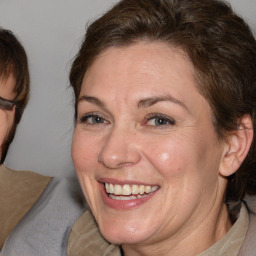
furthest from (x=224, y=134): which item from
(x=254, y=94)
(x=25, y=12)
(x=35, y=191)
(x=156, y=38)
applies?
(x=25, y=12)

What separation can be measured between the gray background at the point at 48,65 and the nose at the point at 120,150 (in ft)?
1.47

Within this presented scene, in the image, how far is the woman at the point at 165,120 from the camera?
110 centimetres

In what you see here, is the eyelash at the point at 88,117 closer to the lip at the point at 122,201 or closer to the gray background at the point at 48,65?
the lip at the point at 122,201

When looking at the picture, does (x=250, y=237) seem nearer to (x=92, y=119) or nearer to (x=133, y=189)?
(x=133, y=189)

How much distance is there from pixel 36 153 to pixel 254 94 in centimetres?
64

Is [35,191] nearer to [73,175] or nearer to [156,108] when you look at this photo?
[73,175]

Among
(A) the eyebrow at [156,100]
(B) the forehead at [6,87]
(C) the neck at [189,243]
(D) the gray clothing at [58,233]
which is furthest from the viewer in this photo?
(B) the forehead at [6,87]

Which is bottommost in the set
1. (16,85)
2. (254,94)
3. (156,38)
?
(16,85)

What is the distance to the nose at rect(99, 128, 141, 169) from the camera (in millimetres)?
1090

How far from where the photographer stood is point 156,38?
3.71 feet

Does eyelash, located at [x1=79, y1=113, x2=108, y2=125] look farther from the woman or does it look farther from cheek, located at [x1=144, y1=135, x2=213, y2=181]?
cheek, located at [x1=144, y1=135, x2=213, y2=181]

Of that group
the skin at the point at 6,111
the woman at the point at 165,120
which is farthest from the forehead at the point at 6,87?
the woman at the point at 165,120

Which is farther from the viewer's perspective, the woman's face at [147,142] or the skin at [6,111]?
the skin at [6,111]

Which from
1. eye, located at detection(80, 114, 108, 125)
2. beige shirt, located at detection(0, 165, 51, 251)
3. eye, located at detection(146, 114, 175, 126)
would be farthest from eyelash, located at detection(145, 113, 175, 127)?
beige shirt, located at detection(0, 165, 51, 251)
